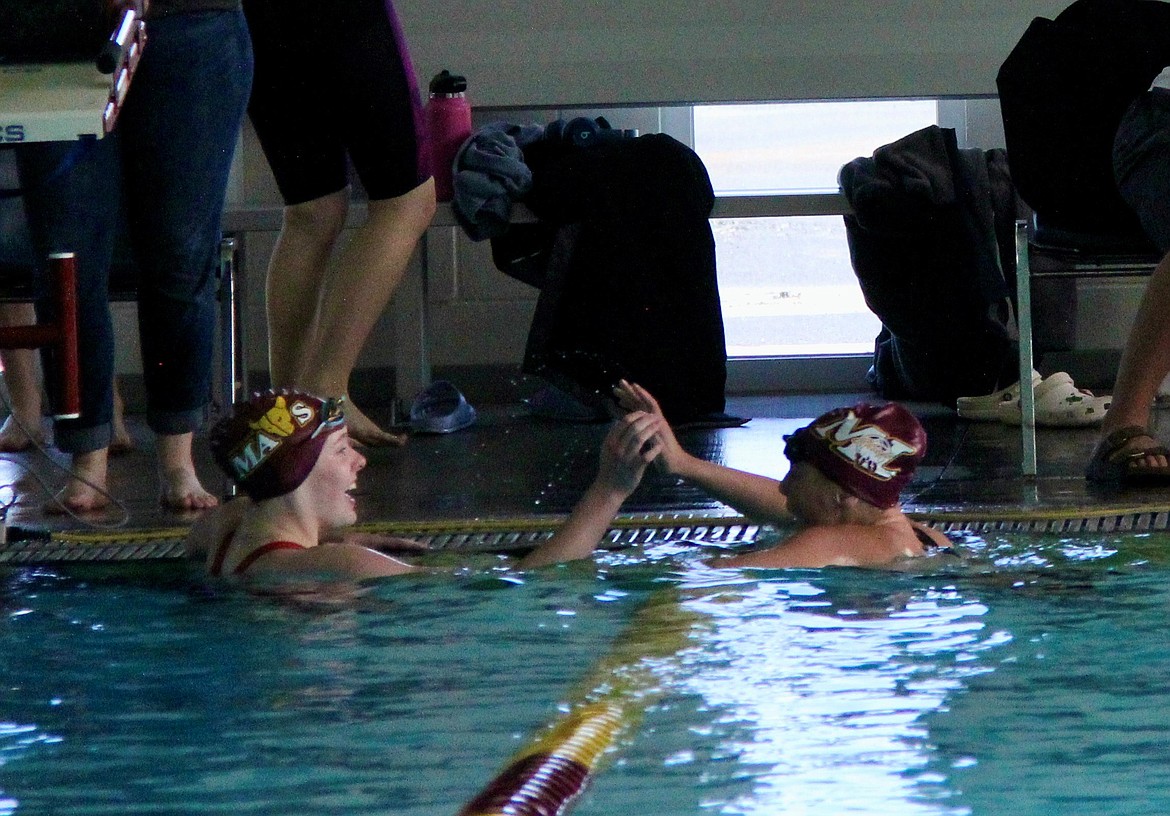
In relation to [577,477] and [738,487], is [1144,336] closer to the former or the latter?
[738,487]

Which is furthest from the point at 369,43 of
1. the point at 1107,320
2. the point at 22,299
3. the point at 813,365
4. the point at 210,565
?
the point at 1107,320

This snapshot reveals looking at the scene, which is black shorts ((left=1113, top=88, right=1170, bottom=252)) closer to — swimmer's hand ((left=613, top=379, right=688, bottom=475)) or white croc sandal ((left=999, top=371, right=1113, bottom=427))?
white croc sandal ((left=999, top=371, right=1113, bottom=427))

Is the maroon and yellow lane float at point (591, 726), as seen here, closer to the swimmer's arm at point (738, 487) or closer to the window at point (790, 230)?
the swimmer's arm at point (738, 487)

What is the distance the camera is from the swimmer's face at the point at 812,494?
2.82 metres

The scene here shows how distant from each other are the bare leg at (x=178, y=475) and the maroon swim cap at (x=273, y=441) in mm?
695

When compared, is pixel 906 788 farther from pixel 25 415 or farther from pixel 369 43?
pixel 25 415

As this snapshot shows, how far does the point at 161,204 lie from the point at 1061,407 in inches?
105

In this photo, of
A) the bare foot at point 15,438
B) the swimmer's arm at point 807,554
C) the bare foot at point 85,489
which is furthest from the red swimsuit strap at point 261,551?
the bare foot at point 15,438

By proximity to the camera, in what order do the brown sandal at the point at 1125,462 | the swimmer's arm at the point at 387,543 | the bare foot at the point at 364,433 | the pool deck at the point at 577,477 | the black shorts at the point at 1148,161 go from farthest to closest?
the bare foot at the point at 364,433 → the black shorts at the point at 1148,161 → the brown sandal at the point at 1125,462 → the pool deck at the point at 577,477 → the swimmer's arm at the point at 387,543

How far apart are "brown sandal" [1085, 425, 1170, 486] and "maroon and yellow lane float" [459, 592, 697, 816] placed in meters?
1.47

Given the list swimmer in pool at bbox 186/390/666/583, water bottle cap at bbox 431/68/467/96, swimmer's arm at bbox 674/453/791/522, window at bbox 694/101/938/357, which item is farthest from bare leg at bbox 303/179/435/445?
window at bbox 694/101/938/357

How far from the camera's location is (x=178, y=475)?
136 inches

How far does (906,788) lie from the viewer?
163cm

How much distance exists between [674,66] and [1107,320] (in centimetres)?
178
